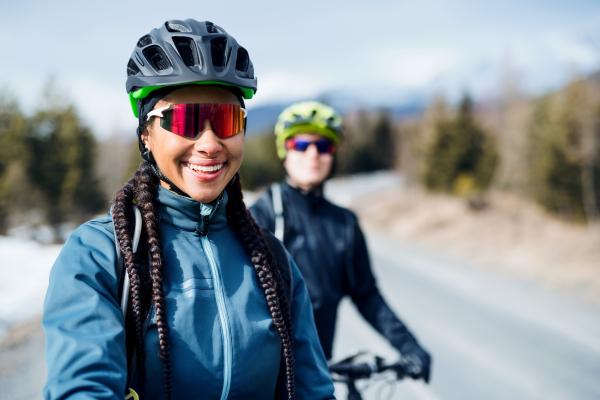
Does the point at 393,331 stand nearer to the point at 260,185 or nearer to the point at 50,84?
the point at 50,84

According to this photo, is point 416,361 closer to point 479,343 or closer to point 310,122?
point 310,122

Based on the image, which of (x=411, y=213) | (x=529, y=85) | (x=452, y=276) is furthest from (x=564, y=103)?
(x=529, y=85)

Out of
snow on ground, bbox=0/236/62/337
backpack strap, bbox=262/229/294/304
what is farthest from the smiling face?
snow on ground, bbox=0/236/62/337

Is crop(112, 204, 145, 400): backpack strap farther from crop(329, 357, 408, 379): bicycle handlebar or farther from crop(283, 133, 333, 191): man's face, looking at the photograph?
crop(283, 133, 333, 191): man's face

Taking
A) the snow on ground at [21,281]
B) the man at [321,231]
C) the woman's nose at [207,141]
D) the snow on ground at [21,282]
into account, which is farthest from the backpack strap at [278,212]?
the snow on ground at [21,282]

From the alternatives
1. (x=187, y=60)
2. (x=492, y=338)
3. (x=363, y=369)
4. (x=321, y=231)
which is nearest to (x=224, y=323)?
(x=187, y=60)

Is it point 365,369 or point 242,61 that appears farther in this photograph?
point 365,369

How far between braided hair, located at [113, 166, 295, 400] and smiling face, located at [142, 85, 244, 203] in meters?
0.11

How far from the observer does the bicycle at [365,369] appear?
230cm

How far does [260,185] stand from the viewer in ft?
188

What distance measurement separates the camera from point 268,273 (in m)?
1.46

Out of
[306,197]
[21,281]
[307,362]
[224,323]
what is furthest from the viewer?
[21,281]

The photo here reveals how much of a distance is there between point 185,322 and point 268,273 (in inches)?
12.8

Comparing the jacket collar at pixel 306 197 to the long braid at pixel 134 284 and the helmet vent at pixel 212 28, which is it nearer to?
the helmet vent at pixel 212 28
